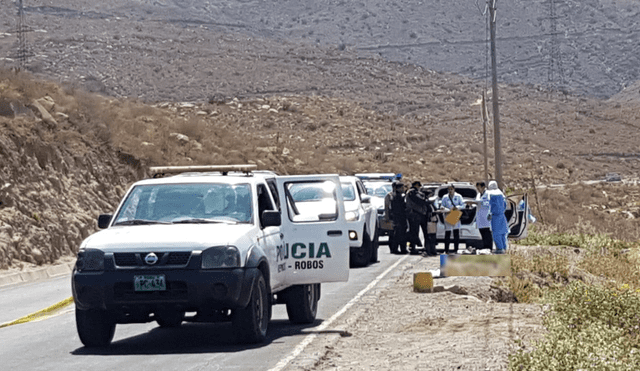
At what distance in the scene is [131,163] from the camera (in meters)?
40.0

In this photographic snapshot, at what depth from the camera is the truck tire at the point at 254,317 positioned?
1140 cm

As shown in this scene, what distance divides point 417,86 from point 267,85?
58.5 feet

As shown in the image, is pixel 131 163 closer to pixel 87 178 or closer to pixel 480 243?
pixel 87 178

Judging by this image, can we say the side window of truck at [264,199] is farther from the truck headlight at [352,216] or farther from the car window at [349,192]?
the car window at [349,192]

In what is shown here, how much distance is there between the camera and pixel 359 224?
934 inches

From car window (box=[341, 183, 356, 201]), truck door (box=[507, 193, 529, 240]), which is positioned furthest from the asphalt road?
truck door (box=[507, 193, 529, 240])

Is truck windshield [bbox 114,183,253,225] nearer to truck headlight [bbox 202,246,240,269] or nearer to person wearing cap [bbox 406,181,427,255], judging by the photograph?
truck headlight [bbox 202,246,240,269]

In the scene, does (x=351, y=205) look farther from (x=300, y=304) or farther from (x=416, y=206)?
(x=300, y=304)

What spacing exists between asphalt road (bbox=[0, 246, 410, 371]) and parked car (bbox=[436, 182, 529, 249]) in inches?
390

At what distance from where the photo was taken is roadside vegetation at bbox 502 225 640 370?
830 cm

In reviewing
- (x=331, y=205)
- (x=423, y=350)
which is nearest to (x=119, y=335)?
(x=423, y=350)

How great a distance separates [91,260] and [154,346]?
1481mm

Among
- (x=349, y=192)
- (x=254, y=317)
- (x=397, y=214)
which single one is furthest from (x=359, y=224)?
(x=254, y=317)

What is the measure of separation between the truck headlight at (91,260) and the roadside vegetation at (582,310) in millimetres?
4238
